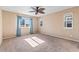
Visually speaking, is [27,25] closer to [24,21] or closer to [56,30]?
[24,21]

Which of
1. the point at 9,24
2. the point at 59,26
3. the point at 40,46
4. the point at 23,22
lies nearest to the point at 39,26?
the point at 23,22

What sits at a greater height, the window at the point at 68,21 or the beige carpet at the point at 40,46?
the window at the point at 68,21

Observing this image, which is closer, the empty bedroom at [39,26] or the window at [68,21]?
the empty bedroom at [39,26]

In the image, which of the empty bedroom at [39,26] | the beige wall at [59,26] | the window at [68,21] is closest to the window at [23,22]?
the empty bedroom at [39,26]

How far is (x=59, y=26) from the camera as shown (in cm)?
619

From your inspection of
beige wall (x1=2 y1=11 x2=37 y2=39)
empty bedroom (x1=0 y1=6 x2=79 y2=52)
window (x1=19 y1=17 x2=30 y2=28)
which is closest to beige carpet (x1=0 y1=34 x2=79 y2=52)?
empty bedroom (x1=0 y1=6 x2=79 y2=52)

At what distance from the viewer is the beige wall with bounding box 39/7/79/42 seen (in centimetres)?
484

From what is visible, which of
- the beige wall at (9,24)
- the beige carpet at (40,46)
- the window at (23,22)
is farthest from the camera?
the window at (23,22)

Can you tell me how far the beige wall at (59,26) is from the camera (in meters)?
4.84

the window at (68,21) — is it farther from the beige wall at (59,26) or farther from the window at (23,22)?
the window at (23,22)

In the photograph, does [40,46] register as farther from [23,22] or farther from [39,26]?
[39,26]

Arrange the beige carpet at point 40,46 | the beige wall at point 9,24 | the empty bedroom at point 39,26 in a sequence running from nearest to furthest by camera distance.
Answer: the beige carpet at point 40,46, the empty bedroom at point 39,26, the beige wall at point 9,24

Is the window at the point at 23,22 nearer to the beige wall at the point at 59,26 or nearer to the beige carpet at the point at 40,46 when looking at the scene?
the beige wall at the point at 59,26
